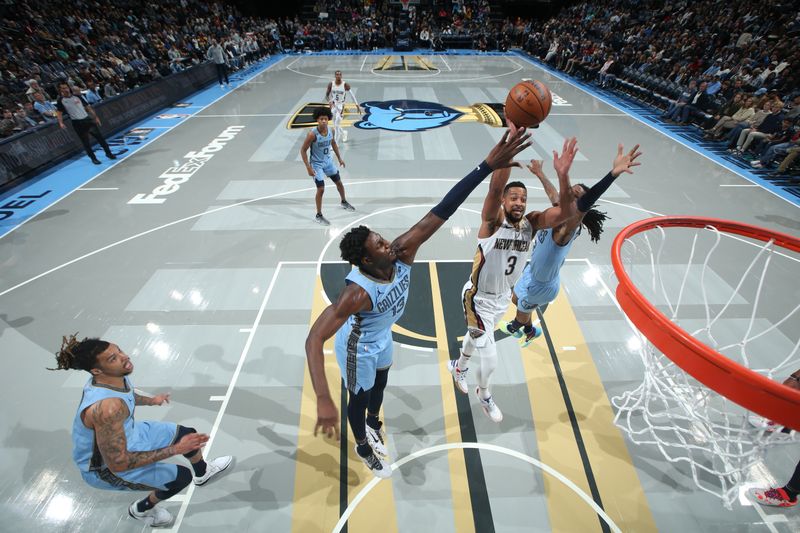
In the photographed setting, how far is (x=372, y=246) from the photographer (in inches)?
98.7

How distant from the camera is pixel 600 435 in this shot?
383 cm

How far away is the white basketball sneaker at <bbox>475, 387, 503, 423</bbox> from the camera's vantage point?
390 cm

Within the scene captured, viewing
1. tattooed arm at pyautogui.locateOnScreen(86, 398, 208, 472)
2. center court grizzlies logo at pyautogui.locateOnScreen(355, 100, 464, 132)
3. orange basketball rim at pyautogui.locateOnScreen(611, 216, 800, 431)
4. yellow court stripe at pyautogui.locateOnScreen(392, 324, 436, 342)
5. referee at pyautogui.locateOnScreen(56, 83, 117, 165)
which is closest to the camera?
orange basketball rim at pyautogui.locateOnScreen(611, 216, 800, 431)

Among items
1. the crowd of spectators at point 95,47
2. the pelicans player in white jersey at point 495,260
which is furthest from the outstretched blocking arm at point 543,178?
the crowd of spectators at point 95,47

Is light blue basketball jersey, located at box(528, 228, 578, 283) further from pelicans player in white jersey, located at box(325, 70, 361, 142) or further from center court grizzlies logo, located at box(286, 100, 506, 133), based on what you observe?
center court grizzlies logo, located at box(286, 100, 506, 133)

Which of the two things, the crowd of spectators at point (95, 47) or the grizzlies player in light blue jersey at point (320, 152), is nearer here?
the grizzlies player in light blue jersey at point (320, 152)

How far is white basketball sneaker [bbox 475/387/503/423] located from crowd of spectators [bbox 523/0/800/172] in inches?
380

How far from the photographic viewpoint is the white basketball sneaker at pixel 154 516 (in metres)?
3.14

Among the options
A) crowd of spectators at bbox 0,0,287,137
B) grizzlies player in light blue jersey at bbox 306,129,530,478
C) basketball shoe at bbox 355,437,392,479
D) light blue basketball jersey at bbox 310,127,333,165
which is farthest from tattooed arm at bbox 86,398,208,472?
crowd of spectators at bbox 0,0,287,137

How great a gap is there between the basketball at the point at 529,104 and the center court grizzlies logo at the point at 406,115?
8545mm

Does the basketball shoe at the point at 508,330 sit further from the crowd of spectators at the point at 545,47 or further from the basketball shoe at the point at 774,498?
the crowd of spectators at the point at 545,47

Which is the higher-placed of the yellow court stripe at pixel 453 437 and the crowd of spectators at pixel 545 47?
the crowd of spectators at pixel 545 47

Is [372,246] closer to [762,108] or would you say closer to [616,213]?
[616,213]

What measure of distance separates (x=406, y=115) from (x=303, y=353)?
10.4 meters
